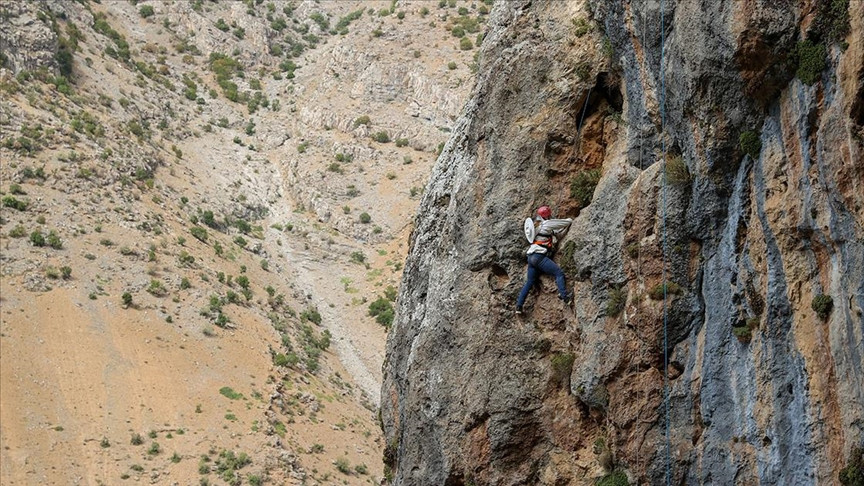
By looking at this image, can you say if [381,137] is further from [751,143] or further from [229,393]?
[751,143]

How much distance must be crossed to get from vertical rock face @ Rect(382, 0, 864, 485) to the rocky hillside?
1741 cm

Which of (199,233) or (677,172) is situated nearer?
(677,172)

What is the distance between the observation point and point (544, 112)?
20188 mm

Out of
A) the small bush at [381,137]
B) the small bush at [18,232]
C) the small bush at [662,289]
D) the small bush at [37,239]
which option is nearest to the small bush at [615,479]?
the small bush at [662,289]

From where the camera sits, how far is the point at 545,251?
19.0 metres

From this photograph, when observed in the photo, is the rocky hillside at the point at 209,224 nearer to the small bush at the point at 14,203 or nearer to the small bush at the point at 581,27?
the small bush at the point at 14,203

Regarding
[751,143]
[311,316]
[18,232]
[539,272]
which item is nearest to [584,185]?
[539,272]

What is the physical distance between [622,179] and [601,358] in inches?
131

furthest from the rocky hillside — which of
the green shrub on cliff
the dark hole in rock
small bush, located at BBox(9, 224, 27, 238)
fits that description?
the green shrub on cliff

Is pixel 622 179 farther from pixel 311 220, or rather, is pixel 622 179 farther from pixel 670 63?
pixel 311 220

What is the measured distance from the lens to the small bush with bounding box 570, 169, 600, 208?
19.4 meters

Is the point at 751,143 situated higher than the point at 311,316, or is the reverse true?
the point at 751,143

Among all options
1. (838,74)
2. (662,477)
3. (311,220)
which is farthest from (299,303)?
(838,74)

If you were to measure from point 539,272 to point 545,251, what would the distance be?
1.88 ft
